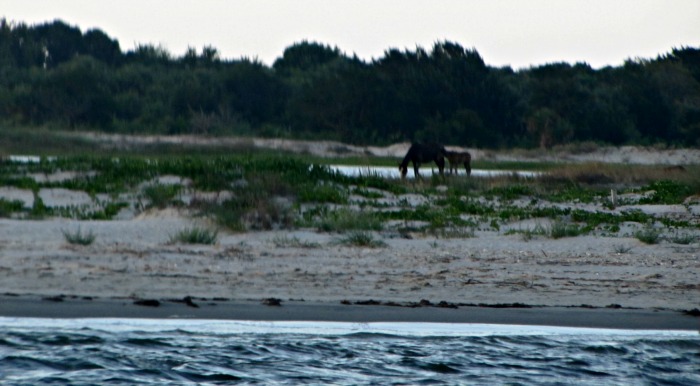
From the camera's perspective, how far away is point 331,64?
180 feet

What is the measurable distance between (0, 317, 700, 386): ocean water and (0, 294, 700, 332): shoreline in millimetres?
204

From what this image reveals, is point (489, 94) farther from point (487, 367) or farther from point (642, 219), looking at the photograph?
point (487, 367)

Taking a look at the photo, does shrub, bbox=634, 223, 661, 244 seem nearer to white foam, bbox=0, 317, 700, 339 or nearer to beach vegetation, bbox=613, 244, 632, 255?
beach vegetation, bbox=613, 244, 632, 255

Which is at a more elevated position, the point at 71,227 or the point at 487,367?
A: the point at 71,227

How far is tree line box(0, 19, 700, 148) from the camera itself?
44875 mm

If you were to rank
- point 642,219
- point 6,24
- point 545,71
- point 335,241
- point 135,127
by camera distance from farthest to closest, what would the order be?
1. point 6,24
2. point 545,71
3. point 135,127
4. point 642,219
5. point 335,241

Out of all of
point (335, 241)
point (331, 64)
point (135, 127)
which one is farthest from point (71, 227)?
point (331, 64)

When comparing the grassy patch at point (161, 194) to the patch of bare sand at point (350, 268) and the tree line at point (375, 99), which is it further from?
the tree line at point (375, 99)

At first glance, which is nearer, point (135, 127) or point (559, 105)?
point (135, 127)

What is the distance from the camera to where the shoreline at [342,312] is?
833cm

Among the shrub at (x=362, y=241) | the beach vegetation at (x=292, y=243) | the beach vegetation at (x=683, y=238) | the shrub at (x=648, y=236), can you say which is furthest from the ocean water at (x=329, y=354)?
the beach vegetation at (x=683, y=238)

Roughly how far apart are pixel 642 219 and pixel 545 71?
38335mm

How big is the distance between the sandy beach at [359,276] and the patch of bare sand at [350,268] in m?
0.02

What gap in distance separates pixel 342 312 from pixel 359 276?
168 cm
